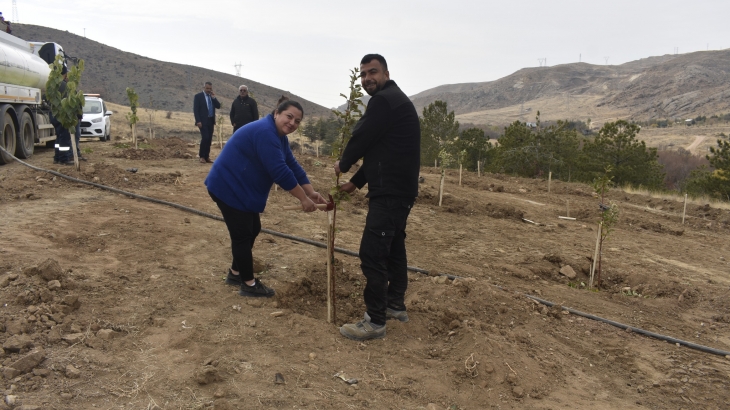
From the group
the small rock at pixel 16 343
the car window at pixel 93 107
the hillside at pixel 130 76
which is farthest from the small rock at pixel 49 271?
the hillside at pixel 130 76

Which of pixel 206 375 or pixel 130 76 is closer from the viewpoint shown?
pixel 206 375

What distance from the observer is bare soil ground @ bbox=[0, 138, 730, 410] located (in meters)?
2.89

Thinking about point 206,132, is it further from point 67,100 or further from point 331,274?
point 331,274

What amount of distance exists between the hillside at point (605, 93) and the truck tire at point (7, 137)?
94727 millimetres

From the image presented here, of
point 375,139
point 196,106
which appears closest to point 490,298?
point 375,139

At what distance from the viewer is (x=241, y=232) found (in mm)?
4113

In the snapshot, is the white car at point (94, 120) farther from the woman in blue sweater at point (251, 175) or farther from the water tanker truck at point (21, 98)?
the woman in blue sweater at point (251, 175)

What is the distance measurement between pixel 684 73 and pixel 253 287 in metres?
126

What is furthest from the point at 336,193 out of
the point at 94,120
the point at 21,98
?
the point at 94,120

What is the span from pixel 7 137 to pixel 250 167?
10488 mm

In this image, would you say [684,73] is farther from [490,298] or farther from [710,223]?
[490,298]

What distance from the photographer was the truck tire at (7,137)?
10704 millimetres

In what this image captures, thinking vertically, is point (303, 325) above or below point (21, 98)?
below

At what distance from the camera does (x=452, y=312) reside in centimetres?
408
